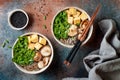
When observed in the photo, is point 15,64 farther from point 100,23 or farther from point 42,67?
point 100,23

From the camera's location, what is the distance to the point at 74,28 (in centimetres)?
132

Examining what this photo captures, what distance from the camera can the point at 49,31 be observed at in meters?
1.38

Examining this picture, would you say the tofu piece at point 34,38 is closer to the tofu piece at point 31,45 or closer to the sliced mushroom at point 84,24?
the tofu piece at point 31,45

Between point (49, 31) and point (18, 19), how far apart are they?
0.12 metres

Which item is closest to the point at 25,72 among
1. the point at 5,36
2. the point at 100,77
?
the point at 5,36

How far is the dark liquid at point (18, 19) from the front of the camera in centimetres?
136

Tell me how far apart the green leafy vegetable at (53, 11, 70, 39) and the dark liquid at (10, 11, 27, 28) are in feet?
0.37

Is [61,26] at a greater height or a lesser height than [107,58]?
greater

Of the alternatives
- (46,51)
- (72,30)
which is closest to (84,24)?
(72,30)

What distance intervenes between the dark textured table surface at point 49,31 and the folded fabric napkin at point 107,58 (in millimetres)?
46

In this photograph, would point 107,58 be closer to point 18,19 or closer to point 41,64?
point 41,64

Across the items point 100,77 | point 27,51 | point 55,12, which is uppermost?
point 55,12

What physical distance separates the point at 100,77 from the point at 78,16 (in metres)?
0.23

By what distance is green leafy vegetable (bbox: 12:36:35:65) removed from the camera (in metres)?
1.33
